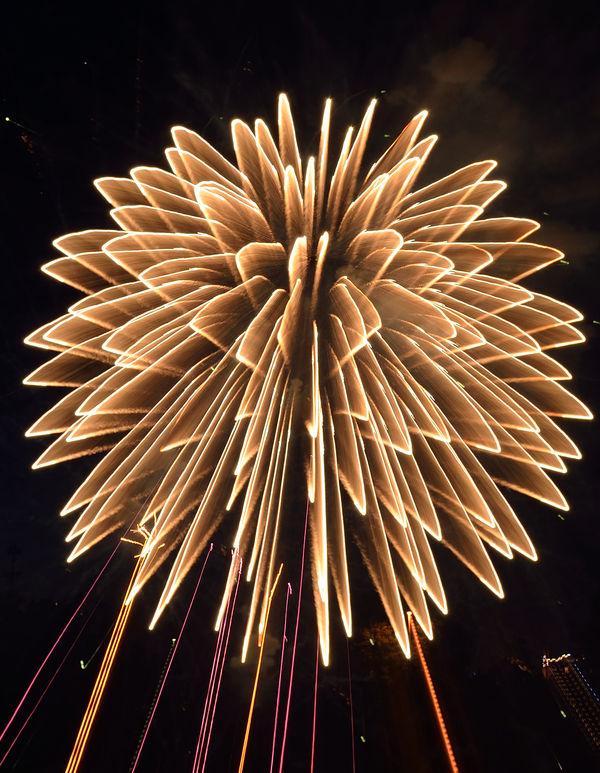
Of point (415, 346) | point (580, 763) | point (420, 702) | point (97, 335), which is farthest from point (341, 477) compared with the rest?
point (580, 763)

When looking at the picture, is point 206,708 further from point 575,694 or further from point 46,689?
point 575,694

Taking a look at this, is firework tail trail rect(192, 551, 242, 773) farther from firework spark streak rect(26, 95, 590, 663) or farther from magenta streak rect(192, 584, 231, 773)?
Answer: firework spark streak rect(26, 95, 590, 663)

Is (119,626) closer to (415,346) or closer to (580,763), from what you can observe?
(415,346)

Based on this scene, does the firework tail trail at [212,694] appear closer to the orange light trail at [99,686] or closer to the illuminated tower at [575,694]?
the orange light trail at [99,686]

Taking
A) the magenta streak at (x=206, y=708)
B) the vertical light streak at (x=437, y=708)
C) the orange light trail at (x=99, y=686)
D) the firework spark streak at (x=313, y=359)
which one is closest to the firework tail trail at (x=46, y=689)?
the orange light trail at (x=99, y=686)

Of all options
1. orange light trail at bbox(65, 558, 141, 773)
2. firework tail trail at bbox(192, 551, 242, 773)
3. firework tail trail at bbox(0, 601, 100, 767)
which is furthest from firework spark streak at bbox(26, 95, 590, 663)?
firework tail trail at bbox(0, 601, 100, 767)
